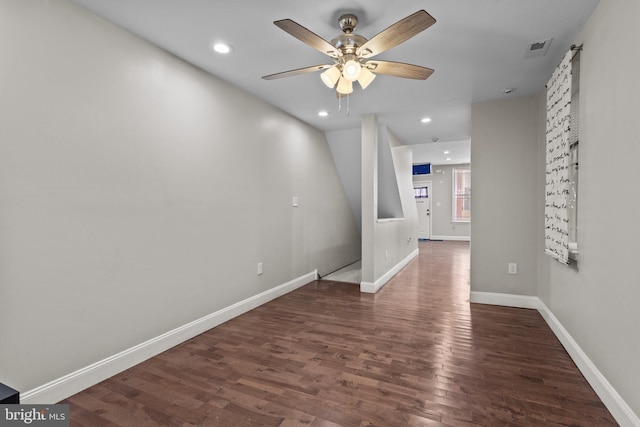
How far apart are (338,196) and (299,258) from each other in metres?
1.68

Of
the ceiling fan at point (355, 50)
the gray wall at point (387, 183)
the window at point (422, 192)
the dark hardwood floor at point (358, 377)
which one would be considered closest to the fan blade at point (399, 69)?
the ceiling fan at point (355, 50)

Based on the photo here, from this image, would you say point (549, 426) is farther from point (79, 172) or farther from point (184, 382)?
point (79, 172)

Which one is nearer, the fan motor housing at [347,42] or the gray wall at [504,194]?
the fan motor housing at [347,42]

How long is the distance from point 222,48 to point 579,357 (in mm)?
3476

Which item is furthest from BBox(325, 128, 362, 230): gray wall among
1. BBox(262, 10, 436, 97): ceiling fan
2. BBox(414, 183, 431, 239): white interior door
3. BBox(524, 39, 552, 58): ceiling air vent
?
BBox(414, 183, 431, 239): white interior door

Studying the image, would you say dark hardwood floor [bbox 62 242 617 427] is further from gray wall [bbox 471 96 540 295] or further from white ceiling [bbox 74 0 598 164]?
white ceiling [bbox 74 0 598 164]

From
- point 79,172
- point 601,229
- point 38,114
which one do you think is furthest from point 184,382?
point 601,229

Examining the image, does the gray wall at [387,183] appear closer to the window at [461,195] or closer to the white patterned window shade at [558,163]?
the white patterned window shade at [558,163]

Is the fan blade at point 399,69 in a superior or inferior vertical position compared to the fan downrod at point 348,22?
inferior

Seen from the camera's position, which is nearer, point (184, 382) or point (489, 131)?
point (184, 382)

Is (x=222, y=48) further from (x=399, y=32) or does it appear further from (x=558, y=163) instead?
(x=558, y=163)

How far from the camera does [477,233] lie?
3.66 metres

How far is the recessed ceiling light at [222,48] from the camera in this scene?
236cm

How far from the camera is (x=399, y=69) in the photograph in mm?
2129
